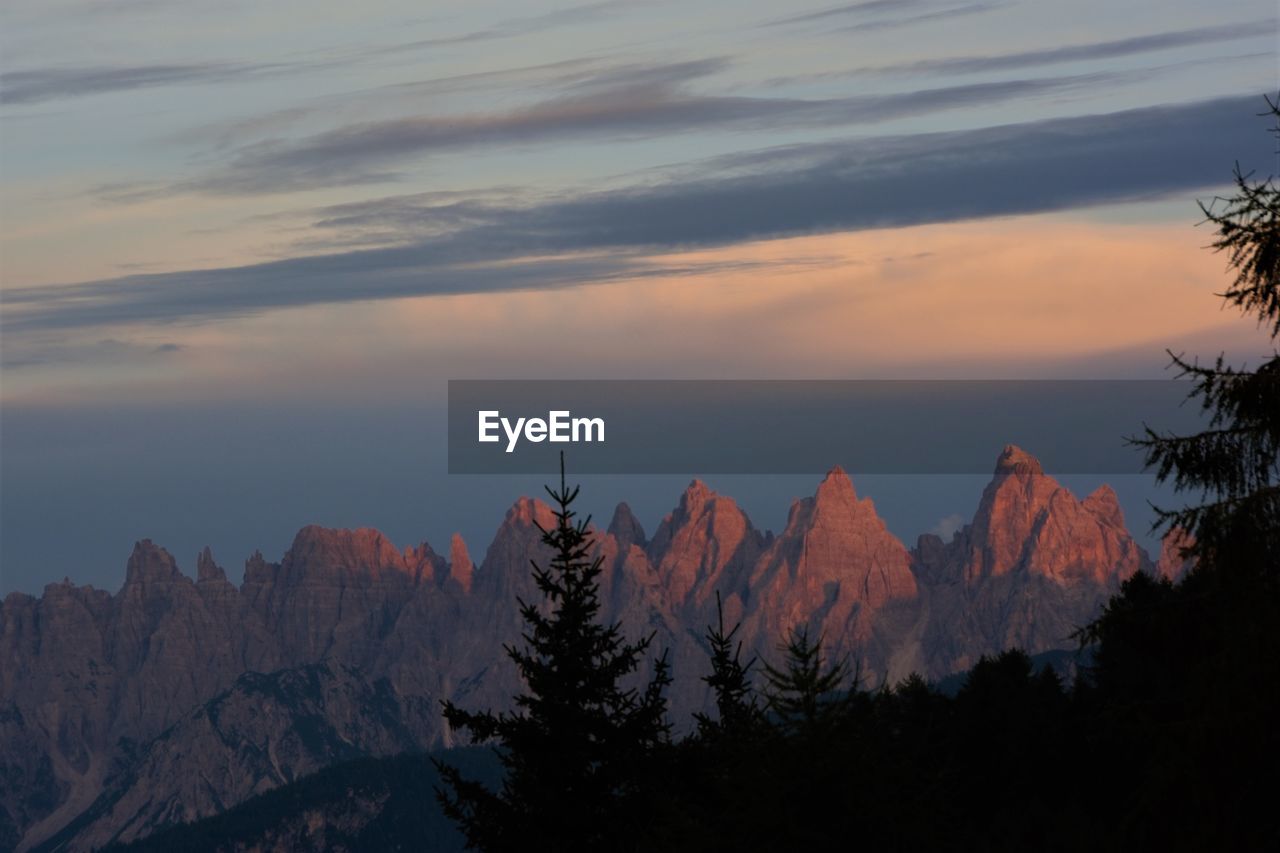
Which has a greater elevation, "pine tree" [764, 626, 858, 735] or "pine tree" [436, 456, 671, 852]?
"pine tree" [764, 626, 858, 735]

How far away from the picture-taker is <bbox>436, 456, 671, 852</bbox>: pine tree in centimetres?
4284

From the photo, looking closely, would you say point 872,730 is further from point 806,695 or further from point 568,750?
point 568,750

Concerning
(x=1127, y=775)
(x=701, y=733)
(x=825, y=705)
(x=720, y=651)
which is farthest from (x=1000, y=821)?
(x=825, y=705)

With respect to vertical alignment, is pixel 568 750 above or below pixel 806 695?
below

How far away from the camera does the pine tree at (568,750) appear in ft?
141

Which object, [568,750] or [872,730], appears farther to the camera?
[568,750]

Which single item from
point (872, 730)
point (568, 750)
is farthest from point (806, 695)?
point (568, 750)

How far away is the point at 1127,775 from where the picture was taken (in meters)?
94.6

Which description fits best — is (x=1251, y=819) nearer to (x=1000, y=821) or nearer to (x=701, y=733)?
(x=701, y=733)

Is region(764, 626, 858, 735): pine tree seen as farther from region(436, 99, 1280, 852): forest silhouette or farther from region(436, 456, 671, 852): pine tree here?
region(436, 456, 671, 852): pine tree

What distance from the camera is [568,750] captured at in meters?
43.3

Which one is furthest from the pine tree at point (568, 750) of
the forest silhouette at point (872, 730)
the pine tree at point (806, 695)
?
the pine tree at point (806, 695)

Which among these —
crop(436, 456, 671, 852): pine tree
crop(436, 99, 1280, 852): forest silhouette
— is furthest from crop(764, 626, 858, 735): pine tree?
crop(436, 456, 671, 852): pine tree

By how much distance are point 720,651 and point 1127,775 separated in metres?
44.0
